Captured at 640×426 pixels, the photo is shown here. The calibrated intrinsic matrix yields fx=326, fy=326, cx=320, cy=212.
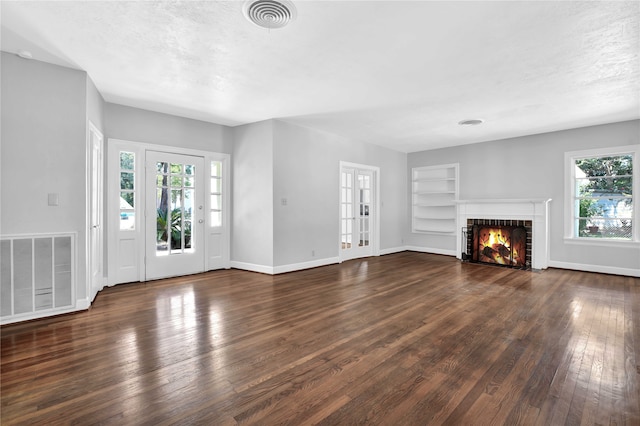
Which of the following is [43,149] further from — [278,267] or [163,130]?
[278,267]

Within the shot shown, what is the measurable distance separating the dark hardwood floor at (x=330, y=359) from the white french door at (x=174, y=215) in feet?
3.26

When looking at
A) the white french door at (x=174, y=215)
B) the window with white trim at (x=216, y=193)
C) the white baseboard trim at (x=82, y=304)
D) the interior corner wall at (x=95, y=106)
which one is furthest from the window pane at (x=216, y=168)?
the white baseboard trim at (x=82, y=304)

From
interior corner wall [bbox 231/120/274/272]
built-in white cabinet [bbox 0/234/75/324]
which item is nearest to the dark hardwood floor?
built-in white cabinet [bbox 0/234/75/324]

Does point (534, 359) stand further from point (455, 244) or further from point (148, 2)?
point (455, 244)

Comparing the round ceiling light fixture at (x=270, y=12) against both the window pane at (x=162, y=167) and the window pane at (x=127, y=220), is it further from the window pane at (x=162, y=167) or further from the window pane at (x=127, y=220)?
the window pane at (x=127, y=220)

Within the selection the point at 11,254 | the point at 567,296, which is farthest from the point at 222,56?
the point at 567,296

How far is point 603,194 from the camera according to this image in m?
5.84

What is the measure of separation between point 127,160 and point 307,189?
295 centimetres

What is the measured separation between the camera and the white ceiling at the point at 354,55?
2533mm

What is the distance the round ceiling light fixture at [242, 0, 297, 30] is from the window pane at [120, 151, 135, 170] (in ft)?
11.1

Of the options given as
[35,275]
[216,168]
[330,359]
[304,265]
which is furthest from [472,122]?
[35,275]

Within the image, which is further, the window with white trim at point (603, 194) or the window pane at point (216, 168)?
the window pane at point (216, 168)

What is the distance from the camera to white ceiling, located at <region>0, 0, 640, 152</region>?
8.31ft

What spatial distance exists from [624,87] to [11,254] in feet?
23.4
